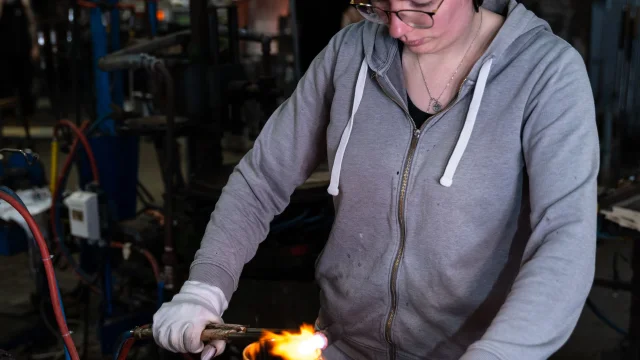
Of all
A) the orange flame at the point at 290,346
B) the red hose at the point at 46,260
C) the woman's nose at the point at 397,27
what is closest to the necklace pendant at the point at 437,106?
the woman's nose at the point at 397,27

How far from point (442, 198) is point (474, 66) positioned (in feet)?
0.79

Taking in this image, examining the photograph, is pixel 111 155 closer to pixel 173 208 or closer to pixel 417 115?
pixel 173 208

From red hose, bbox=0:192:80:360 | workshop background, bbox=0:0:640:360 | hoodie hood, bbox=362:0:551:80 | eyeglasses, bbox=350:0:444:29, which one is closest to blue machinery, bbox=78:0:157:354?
workshop background, bbox=0:0:640:360

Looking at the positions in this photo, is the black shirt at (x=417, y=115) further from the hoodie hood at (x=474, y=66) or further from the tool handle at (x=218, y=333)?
the tool handle at (x=218, y=333)

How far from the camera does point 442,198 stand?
119 cm

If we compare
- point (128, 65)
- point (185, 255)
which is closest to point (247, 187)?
point (185, 255)

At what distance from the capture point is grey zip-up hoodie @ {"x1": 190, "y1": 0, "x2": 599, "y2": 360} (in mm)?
1074

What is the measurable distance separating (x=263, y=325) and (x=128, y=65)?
3.89ft

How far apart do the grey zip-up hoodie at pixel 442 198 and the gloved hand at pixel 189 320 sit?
0.16 feet

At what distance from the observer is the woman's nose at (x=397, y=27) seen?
121 centimetres

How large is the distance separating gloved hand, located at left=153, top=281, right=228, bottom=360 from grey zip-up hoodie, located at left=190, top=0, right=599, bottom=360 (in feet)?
0.16

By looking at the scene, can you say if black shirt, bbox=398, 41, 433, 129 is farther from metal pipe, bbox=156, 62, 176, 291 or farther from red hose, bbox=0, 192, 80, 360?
metal pipe, bbox=156, 62, 176, 291

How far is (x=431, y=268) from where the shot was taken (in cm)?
123

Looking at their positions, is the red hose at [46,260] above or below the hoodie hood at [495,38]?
below
